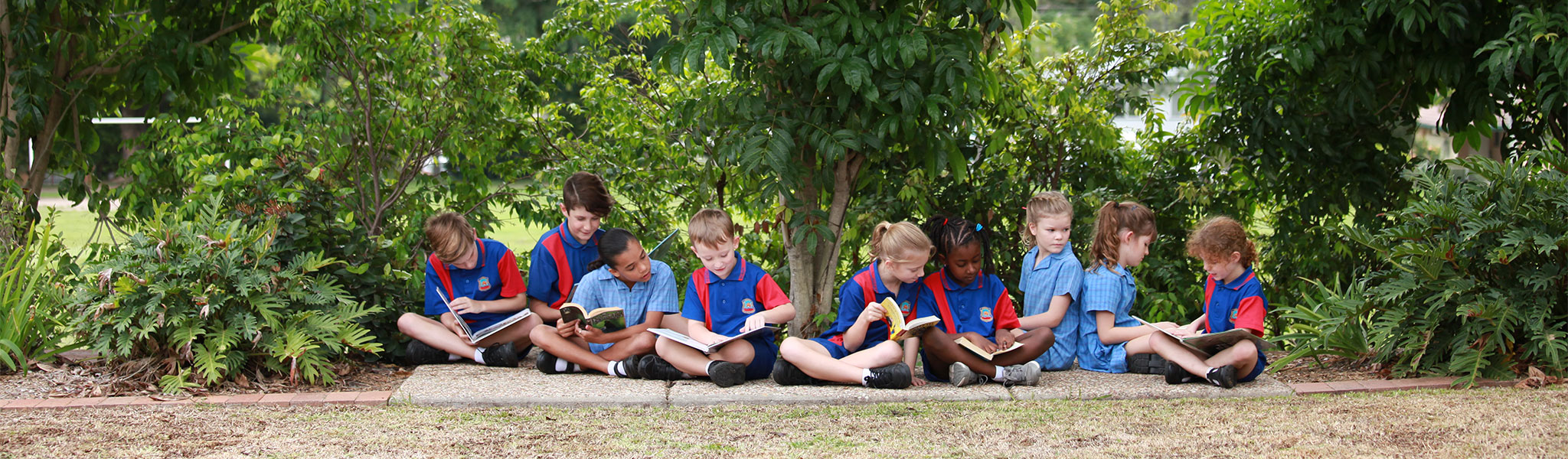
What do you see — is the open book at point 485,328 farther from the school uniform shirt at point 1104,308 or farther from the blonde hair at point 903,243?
the school uniform shirt at point 1104,308

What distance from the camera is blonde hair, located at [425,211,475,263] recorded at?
516 centimetres

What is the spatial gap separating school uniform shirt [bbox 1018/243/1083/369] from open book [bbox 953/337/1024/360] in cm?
38

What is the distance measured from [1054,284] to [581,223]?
2197 millimetres

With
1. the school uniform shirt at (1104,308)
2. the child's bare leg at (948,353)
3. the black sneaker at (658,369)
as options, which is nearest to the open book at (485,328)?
the black sneaker at (658,369)

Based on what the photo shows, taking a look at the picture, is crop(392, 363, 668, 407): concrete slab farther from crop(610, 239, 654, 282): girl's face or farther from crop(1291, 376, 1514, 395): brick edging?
crop(1291, 376, 1514, 395): brick edging

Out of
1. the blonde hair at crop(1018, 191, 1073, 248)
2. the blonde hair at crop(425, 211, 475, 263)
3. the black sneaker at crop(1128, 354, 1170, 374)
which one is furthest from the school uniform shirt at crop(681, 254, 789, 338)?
the black sneaker at crop(1128, 354, 1170, 374)

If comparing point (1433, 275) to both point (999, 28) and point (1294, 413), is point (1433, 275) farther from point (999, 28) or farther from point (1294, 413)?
point (999, 28)

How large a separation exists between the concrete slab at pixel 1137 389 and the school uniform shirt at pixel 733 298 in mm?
1109

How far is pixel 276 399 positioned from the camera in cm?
436

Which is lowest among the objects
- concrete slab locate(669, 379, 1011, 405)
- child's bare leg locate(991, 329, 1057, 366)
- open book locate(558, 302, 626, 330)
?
concrete slab locate(669, 379, 1011, 405)

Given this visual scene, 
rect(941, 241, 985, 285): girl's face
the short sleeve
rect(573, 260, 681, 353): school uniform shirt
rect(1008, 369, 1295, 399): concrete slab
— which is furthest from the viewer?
rect(573, 260, 681, 353): school uniform shirt

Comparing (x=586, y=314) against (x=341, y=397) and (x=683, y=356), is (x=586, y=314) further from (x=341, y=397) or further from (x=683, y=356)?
(x=341, y=397)

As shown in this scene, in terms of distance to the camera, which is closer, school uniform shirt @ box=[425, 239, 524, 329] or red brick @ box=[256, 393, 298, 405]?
red brick @ box=[256, 393, 298, 405]

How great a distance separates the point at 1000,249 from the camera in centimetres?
638
